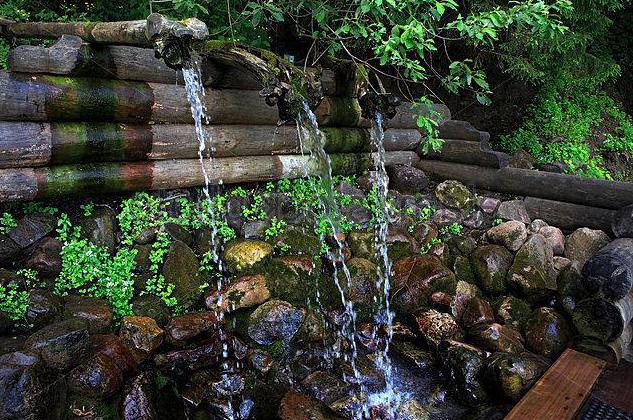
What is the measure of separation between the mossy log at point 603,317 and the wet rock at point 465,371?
49.8 inches

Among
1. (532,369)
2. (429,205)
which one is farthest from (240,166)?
(532,369)

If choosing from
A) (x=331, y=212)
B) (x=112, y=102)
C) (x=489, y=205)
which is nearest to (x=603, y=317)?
(x=489, y=205)

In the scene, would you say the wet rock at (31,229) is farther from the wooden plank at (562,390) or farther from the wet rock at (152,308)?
the wooden plank at (562,390)

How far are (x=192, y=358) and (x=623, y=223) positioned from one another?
20.1ft

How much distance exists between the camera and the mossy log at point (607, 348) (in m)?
4.86

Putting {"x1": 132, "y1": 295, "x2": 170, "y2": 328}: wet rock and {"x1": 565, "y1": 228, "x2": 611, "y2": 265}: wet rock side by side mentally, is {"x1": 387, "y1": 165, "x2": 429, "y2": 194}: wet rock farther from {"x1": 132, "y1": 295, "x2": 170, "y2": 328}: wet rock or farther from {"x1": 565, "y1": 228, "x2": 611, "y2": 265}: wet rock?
{"x1": 132, "y1": 295, "x2": 170, "y2": 328}: wet rock

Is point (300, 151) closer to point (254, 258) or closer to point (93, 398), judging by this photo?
point (254, 258)

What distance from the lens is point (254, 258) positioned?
5.56 metres

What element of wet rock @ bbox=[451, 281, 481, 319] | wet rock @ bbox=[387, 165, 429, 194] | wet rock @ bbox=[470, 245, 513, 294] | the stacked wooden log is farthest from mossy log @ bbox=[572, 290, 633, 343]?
the stacked wooden log

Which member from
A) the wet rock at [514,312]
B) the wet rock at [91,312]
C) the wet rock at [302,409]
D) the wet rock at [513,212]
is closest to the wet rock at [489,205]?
the wet rock at [513,212]

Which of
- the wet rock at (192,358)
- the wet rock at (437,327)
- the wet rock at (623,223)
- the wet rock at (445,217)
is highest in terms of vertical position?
the wet rock at (623,223)

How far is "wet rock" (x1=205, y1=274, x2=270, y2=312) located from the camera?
16.8 ft

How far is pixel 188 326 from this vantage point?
4750 mm

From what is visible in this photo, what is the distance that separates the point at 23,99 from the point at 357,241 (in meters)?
4.40
